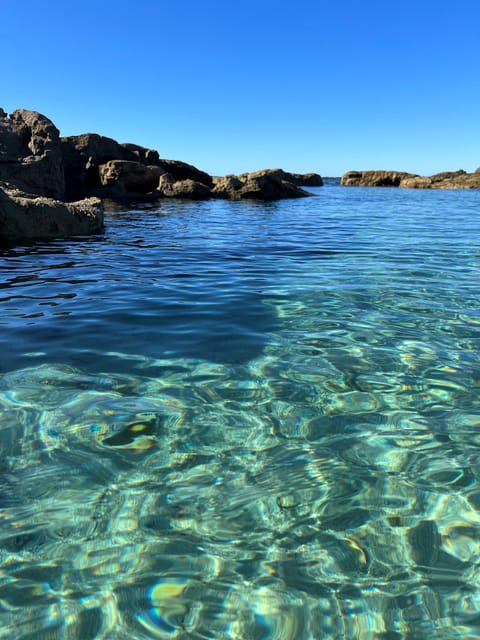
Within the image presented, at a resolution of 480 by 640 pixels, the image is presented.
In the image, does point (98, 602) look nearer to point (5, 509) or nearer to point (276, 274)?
point (5, 509)

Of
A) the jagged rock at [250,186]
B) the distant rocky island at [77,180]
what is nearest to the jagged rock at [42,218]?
the distant rocky island at [77,180]

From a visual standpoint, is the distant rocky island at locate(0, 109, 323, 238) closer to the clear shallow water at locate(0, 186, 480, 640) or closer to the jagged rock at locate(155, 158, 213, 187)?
the jagged rock at locate(155, 158, 213, 187)

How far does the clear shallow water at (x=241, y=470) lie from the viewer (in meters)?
1.44

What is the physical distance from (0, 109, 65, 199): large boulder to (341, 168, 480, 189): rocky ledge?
54.0 m

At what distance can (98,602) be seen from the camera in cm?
144

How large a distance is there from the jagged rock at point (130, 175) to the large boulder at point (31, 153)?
5.52m

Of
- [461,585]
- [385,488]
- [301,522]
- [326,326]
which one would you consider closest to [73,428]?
[301,522]

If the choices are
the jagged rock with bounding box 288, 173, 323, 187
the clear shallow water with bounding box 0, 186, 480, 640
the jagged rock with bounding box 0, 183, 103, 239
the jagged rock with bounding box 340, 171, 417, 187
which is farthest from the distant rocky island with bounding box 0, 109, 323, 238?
the jagged rock with bounding box 340, 171, 417, 187

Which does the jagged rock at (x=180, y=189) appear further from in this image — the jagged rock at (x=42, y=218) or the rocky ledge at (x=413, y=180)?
the rocky ledge at (x=413, y=180)

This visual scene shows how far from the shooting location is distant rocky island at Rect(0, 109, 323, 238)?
32.6 feet

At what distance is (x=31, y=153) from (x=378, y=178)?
6107 centimetres

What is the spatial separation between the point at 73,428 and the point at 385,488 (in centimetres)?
164

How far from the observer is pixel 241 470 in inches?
83.0

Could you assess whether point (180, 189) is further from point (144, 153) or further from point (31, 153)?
point (31, 153)
